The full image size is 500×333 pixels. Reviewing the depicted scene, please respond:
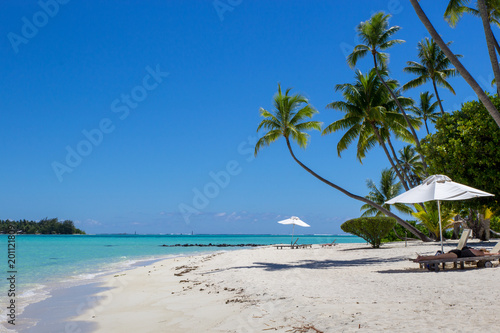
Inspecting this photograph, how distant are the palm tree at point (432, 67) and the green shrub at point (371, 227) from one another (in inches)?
379

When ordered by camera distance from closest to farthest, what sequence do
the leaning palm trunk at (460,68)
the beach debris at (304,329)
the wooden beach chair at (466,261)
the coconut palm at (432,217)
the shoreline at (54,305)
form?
the beach debris at (304,329) < the shoreline at (54,305) < the leaning palm trunk at (460,68) < the wooden beach chair at (466,261) < the coconut palm at (432,217)

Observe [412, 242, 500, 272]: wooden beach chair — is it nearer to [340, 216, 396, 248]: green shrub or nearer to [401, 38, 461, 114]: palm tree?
[340, 216, 396, 248]: green shrub

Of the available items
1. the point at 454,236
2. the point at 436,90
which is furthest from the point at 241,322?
the point at 454,236

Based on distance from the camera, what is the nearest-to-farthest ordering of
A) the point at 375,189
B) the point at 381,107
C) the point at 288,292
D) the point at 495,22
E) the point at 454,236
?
the point at 288,292 < the point at 495,22 < the point at 381,107 < the point at 454,236 < the point at 375,189

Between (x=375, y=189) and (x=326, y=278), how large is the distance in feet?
97.9

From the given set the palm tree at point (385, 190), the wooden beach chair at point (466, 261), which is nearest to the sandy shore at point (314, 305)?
the wooden beach chair at point (466, 261)

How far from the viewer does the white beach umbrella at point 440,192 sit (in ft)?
33.0

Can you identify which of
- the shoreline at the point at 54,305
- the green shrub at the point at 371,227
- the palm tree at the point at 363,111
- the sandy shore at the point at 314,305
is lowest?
the shoreline at the point at 54,305

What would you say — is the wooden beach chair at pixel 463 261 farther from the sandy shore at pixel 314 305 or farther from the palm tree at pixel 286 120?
the palm tree at pixel 286 120

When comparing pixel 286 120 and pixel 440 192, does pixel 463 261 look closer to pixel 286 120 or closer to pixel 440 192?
pixel 440 192

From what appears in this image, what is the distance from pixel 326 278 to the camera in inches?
372

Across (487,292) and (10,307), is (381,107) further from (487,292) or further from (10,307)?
(10,307)

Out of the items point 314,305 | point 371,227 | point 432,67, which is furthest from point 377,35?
point 314,305

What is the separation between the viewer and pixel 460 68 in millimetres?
8297
